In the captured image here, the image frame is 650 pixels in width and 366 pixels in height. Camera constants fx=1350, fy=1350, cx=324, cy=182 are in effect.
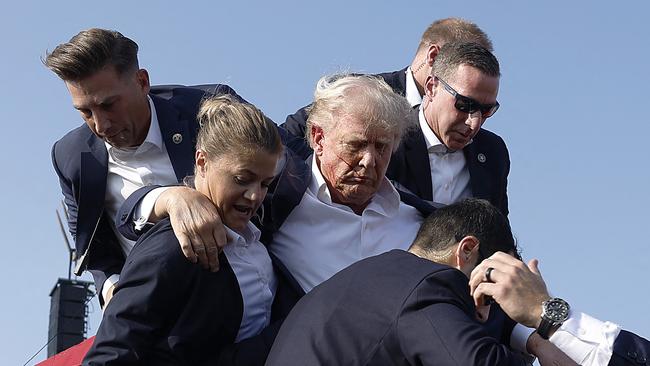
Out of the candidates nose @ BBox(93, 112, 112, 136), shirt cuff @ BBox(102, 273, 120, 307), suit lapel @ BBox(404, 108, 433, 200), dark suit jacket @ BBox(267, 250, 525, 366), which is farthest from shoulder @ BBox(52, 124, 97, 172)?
dark suit jacket @ BBox(267, 250, 525, 366)

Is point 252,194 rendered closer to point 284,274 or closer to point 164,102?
point 284,274

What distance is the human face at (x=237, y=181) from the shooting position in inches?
189

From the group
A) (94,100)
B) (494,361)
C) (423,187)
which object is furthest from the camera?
(423,187)

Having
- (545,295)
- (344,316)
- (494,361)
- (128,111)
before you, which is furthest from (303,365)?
(128,111)

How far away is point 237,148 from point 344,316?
0.90 m

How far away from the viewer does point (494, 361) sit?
397 cm

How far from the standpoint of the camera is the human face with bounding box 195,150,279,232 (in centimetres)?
480

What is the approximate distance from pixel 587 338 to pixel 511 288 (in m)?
0.34

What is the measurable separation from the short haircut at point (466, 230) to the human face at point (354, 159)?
611 millimetres

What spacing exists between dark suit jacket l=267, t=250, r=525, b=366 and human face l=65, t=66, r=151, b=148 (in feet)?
5.27

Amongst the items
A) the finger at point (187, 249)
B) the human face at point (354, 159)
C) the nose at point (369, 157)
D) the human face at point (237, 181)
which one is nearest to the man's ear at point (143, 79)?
the human face at point (354, 159)

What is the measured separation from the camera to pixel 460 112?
6242 millimetres

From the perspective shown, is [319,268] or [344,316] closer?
[344,316]

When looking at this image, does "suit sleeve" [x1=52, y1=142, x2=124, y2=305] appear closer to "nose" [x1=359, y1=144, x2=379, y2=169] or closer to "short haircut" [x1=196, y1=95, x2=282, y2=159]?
"short haircut" [x1=196, y1=95, x2=282, y2=159]
